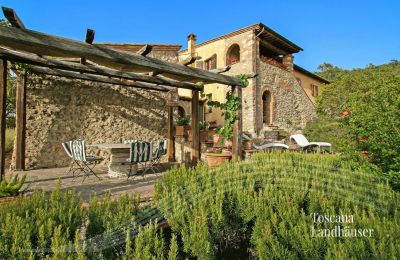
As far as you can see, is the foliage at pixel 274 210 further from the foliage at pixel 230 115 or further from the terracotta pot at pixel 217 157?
the foliage at pixel 230 115

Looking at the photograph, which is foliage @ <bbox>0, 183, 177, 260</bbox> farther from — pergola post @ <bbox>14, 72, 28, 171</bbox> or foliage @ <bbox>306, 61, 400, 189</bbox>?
pergola post @ <bbox>14, 72, 28, 171</bbox>

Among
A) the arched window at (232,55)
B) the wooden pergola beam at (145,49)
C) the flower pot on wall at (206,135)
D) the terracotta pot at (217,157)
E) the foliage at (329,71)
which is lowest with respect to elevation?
the terracotta pot at (217,157)

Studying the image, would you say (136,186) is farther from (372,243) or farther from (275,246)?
(372,243)

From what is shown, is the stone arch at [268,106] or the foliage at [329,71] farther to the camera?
the foliage at [329,71]

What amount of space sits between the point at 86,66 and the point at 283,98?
12.3 m

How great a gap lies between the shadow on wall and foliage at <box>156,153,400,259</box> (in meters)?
5.86

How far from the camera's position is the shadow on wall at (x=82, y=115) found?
7.37 metres

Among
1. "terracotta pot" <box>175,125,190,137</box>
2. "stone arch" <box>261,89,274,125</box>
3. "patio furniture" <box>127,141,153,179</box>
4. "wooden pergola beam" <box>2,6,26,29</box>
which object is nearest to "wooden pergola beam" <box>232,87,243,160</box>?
"patio furniture" <box>127,141,153,179</box>

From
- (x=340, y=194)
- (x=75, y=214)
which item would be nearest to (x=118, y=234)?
(x=75, y=214)

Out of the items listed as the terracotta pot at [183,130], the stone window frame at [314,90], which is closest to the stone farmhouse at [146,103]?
the terracotta pot at [183,130]

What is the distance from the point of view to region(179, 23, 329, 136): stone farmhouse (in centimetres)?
1271

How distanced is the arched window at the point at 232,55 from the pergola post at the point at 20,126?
32.2 feet

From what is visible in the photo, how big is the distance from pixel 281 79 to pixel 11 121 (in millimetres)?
13251

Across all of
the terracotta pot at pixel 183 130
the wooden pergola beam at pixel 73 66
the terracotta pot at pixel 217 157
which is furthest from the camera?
the terracotta pot at pixel 183 130
